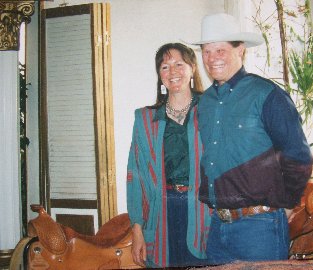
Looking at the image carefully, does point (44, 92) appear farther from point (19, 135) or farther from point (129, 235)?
point (129, 235)

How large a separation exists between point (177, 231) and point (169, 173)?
0.21 metres

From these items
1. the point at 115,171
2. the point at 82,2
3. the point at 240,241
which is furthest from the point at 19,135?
the point at 240,241

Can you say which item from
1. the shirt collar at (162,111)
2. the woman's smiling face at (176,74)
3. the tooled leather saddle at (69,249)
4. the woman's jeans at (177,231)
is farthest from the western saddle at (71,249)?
the woman's smiling face at (176,74)

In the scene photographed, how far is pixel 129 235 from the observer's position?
121 centimetres

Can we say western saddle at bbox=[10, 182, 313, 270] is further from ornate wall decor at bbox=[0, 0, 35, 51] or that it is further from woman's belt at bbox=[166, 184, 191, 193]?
ornate wall decor at bbox=[0, 0, 35, 51]

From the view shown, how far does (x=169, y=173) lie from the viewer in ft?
3.73

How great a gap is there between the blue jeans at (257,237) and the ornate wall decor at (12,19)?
3.42ft

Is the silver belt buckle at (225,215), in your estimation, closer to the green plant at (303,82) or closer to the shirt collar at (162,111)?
the shirt collar at (162,111)

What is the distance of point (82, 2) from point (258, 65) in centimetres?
70

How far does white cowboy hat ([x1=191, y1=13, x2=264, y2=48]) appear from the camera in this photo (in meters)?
1.08

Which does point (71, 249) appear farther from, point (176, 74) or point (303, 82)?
point (303, 82)

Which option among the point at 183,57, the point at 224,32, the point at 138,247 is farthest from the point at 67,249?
the point at 224,32

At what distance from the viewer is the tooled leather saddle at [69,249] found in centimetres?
113

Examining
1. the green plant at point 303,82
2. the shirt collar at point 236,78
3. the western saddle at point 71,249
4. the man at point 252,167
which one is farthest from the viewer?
the green plant at point 303,82
